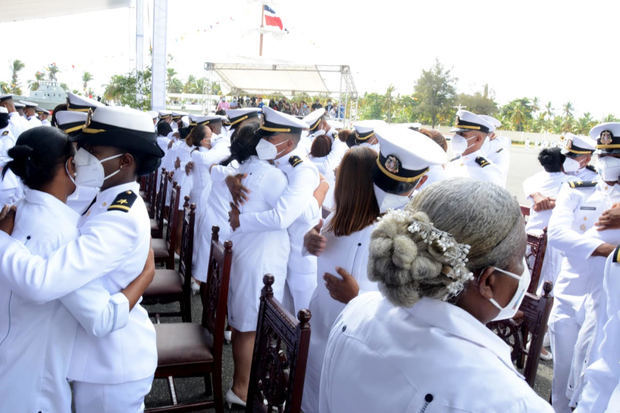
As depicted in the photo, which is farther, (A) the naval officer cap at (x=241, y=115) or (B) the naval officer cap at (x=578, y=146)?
(A) the naval officer cap at (x=241, y=115)

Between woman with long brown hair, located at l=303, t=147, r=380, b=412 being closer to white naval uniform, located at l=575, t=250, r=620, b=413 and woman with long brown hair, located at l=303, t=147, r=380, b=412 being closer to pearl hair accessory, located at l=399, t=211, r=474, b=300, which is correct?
white naval uniform, located at l=575, t=250, r=620, b=413

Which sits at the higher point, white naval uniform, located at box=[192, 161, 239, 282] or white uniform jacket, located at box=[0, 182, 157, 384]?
white uniform jacket, located at box=[0, 182, 157, 384]

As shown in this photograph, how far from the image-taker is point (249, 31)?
60.3ft

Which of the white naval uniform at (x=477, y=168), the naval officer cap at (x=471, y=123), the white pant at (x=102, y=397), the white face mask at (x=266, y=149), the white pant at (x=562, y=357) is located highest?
the naval officer cap at (x=471, y=123)

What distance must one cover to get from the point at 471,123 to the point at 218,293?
10.9ft

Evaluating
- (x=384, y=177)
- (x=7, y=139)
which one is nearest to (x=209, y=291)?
(x=384, y=177)

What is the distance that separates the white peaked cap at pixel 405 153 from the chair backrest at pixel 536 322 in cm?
61

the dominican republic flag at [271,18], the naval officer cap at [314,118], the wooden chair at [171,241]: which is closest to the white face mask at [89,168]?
the wooden chair at [171,241]

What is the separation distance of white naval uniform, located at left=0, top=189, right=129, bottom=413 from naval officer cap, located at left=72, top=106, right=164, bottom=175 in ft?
0.84

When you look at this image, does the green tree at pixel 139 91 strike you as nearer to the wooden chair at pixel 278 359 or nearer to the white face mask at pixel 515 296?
the wooden chair at pixel 278 359

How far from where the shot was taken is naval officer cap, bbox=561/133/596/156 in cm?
382

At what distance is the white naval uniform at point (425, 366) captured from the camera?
2.36 ft

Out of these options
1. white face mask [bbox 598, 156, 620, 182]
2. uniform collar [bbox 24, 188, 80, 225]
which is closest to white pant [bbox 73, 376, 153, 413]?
uniform collar [bbox 24, 188, 80, 225]

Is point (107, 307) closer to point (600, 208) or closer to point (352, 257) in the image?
point (352, 257)
